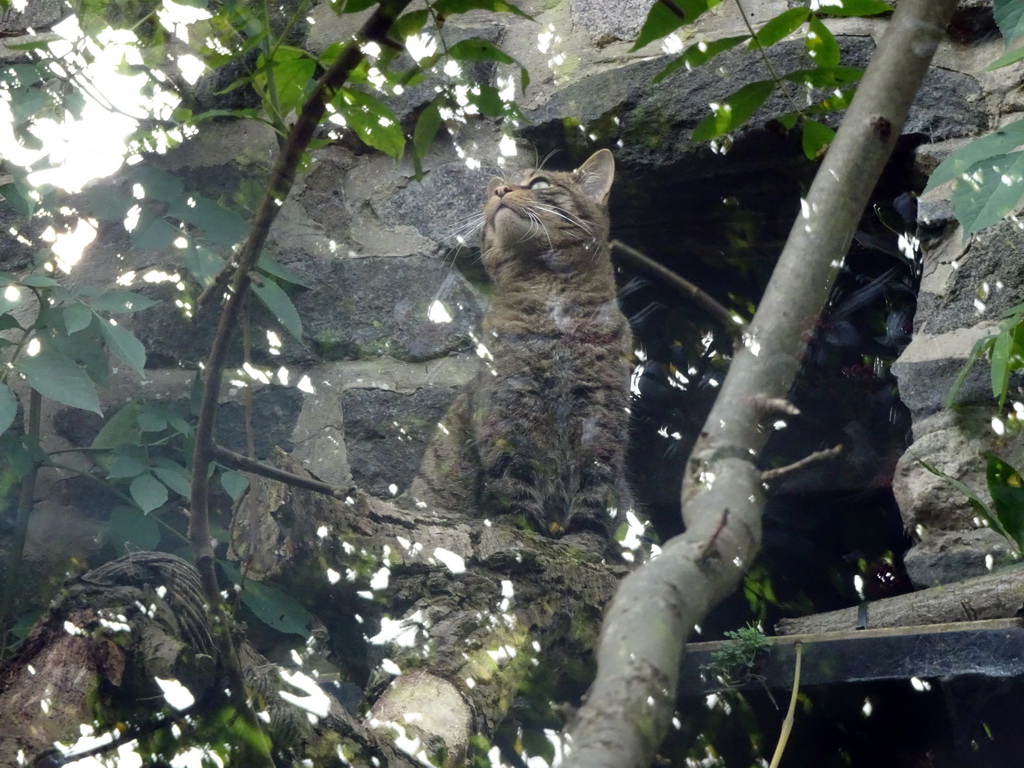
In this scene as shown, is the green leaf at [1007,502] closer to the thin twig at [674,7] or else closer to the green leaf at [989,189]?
the green leaf at [989,189]

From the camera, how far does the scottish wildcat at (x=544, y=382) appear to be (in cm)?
196

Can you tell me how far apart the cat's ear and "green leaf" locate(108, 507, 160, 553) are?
1103 millimetres

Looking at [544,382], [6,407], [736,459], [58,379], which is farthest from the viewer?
[544,382]

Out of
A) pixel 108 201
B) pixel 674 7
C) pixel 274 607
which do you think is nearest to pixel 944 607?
pixel 674 7

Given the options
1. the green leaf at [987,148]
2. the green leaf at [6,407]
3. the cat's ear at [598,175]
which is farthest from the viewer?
the cat's ear at [598,175]

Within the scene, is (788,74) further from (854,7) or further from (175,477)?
(175,477)

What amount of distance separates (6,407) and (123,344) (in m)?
0.26

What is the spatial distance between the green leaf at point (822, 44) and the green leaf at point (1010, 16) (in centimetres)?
28

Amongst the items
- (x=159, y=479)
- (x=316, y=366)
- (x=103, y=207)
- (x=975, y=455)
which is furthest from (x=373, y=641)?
(x=103, y=207)

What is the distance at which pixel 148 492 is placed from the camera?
5.52 ft

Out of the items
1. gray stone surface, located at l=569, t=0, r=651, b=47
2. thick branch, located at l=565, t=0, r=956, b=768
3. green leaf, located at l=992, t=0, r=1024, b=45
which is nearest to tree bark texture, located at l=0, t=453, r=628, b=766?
thick branch, located at l=565, t=0, r=956, b=768

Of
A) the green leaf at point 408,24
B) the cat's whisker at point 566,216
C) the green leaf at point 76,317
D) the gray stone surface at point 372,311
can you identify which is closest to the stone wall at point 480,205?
the gray stone surface at point 372,311

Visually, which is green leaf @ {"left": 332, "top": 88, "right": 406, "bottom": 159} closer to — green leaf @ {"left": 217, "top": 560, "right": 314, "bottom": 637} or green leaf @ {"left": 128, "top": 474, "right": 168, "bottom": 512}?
green leaf @ {"left": 217, "top": 560, "right": 314, "bottom": 637}

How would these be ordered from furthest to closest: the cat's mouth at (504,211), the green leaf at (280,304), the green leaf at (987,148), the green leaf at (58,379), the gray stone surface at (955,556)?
the cat's mouth at (504,211) → the green leaf at (280,304) → the green leaf at (58,379) → the gray stone surface at (955,556) → the green leaf at (987,148)
